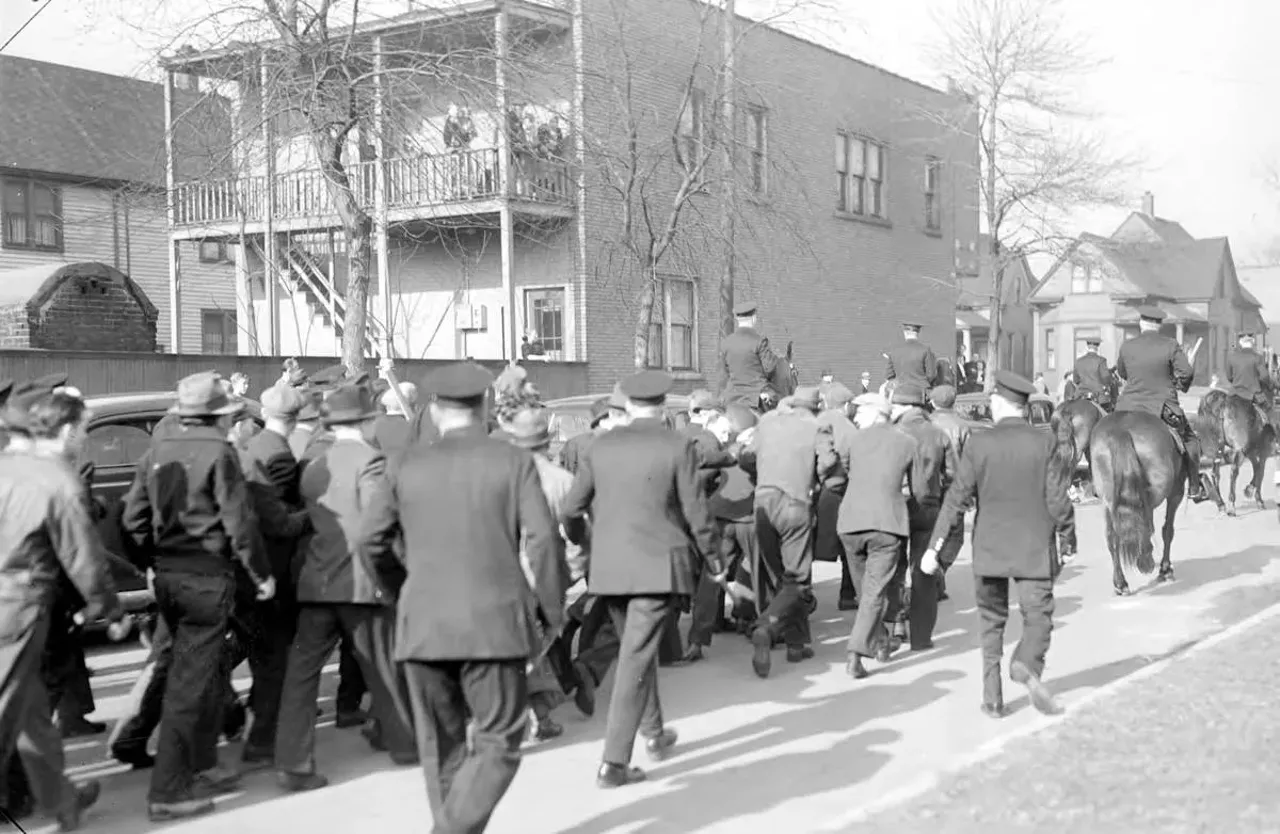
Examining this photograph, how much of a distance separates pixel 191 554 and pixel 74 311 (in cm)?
1473

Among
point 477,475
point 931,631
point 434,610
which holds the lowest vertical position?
point 931,631

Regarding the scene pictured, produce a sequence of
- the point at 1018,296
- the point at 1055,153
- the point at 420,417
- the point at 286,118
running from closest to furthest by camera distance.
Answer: the point at 420,417 → the point at 286,118 → the point at 1055,153 → the point at 1018,296

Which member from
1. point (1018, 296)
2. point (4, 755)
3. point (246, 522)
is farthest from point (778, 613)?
point (1018, 296)

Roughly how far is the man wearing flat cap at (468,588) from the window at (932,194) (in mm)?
30382

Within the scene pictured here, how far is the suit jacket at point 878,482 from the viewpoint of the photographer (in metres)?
9.10

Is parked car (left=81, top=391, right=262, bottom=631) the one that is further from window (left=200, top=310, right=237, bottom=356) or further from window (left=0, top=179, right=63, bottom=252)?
window (left=200, top=310, right=237, bottom=356)

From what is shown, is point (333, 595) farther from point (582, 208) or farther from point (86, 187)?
point (86, 187)

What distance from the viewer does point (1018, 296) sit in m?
62.3

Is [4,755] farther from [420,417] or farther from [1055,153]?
[1055,153]

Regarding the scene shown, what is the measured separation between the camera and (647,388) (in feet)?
23.0

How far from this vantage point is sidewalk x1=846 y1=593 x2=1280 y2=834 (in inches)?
223

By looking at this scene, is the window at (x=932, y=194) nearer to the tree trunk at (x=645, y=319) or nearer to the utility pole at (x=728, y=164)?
the utility pole at (x=728, y=164)

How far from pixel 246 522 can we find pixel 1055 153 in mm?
29432

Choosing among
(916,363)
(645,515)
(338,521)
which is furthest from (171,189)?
(645,515)
